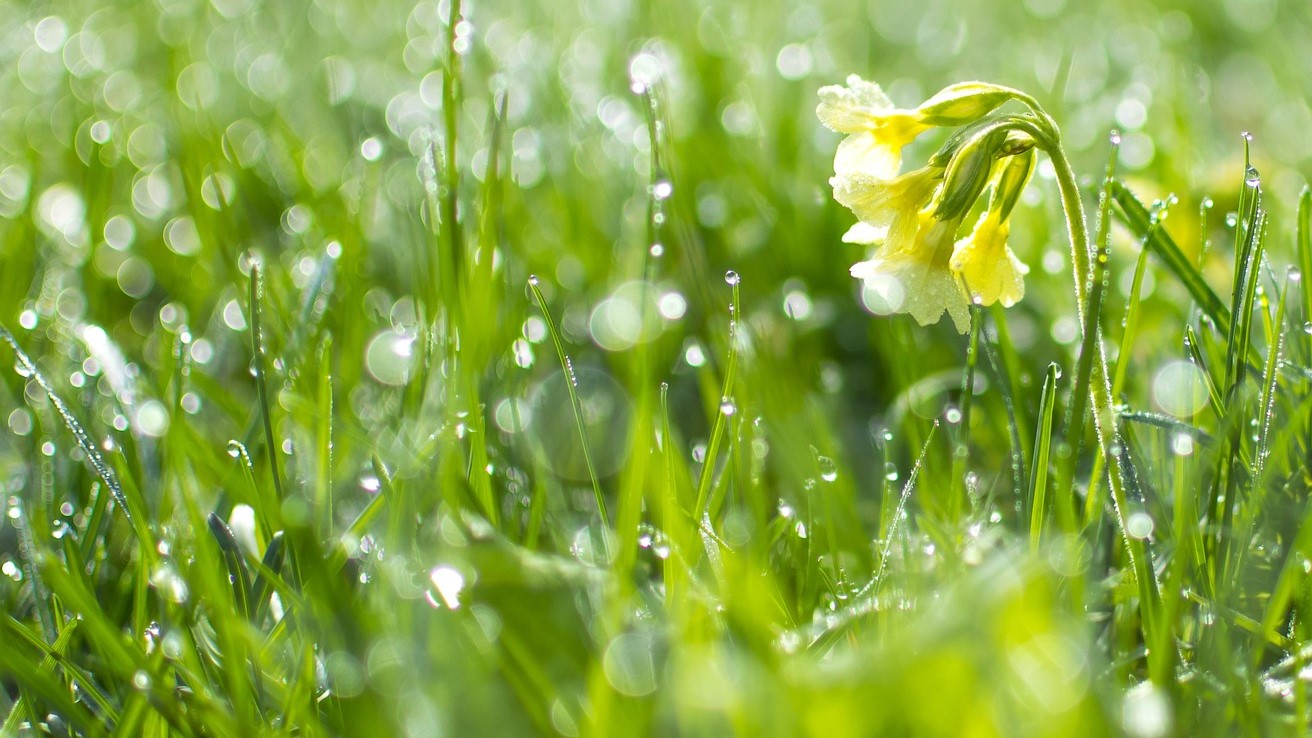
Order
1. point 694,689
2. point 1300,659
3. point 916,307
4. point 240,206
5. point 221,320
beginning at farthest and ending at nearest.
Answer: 1. point 240,206
2. point 221,320
3. point 916,307
4. point 1300,659
5. point 694,689

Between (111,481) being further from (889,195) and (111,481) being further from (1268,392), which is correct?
(1268,392)

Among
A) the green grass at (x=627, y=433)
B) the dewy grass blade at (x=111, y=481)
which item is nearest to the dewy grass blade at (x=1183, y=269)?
the green grass at (x=627, y=433)

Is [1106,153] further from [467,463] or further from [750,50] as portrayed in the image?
[467,463]

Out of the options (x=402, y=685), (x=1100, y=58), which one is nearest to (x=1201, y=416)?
(x=402, y=685)

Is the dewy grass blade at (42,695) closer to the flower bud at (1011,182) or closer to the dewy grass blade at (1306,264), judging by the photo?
the flower bud at (1011,182)

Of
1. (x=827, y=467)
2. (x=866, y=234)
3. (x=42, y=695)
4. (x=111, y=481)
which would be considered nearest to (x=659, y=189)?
(x=866, y=234)

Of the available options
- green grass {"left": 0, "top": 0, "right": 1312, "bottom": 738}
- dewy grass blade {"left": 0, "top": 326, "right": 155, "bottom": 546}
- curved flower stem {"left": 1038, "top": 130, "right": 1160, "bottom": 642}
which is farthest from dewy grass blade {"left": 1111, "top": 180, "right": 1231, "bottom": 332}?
dewy grass blade {"left": 0, "top": 326, "right": 155, "bottom": 546}

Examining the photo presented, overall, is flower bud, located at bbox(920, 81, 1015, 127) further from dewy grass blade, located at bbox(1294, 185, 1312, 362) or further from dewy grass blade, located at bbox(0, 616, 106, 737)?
dewy grass blade, located at bbox(0, 616, 106, 737)
